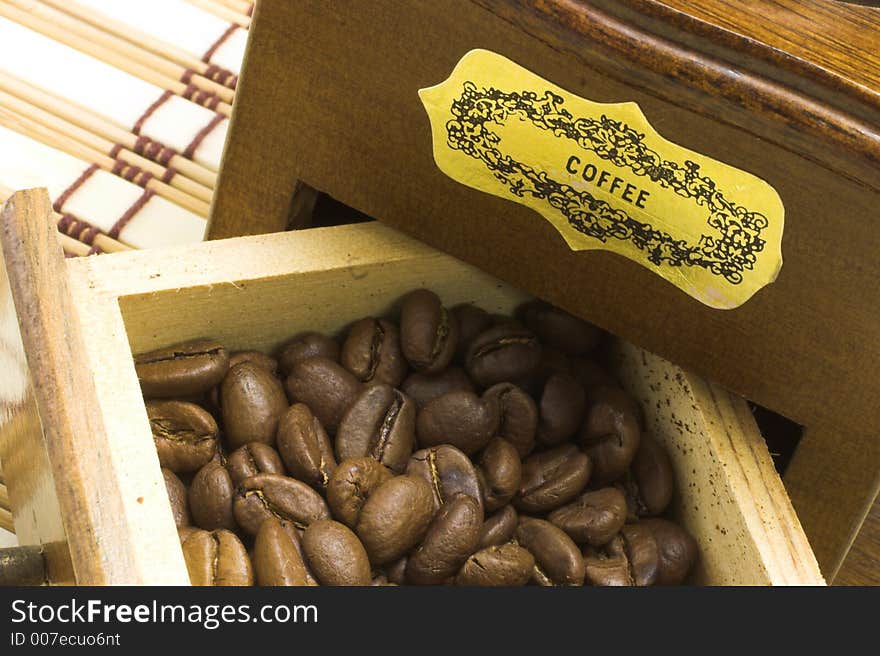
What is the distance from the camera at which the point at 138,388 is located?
1032 mm

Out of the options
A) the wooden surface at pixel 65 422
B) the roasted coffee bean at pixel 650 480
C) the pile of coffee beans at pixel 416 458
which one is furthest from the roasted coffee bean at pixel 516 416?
the wooden surface at pixel 65 422

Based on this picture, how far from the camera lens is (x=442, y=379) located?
1199 millimetres

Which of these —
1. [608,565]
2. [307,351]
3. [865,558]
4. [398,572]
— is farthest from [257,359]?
[865,558]

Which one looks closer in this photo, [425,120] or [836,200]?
[836,200]

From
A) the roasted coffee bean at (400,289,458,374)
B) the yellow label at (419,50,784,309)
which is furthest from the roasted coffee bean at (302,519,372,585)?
the yellow label at (419,50,784,309)

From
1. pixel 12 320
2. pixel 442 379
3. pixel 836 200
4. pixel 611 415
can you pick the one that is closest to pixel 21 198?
pixel 12 320

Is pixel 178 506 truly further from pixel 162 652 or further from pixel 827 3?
pixel 827 3

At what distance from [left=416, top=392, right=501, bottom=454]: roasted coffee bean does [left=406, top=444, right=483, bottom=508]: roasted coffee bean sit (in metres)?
0.02

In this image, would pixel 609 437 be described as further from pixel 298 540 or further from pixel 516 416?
pixel 298 540

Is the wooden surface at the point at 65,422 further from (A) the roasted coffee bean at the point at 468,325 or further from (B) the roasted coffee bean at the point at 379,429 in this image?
(A) the roasted coffee bean at the point at 468,325

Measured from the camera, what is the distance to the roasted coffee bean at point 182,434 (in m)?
1.10

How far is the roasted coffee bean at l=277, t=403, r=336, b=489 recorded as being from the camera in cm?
109

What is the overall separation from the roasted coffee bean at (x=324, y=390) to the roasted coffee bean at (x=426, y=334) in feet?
0.21

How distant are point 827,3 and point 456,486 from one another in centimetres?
49
